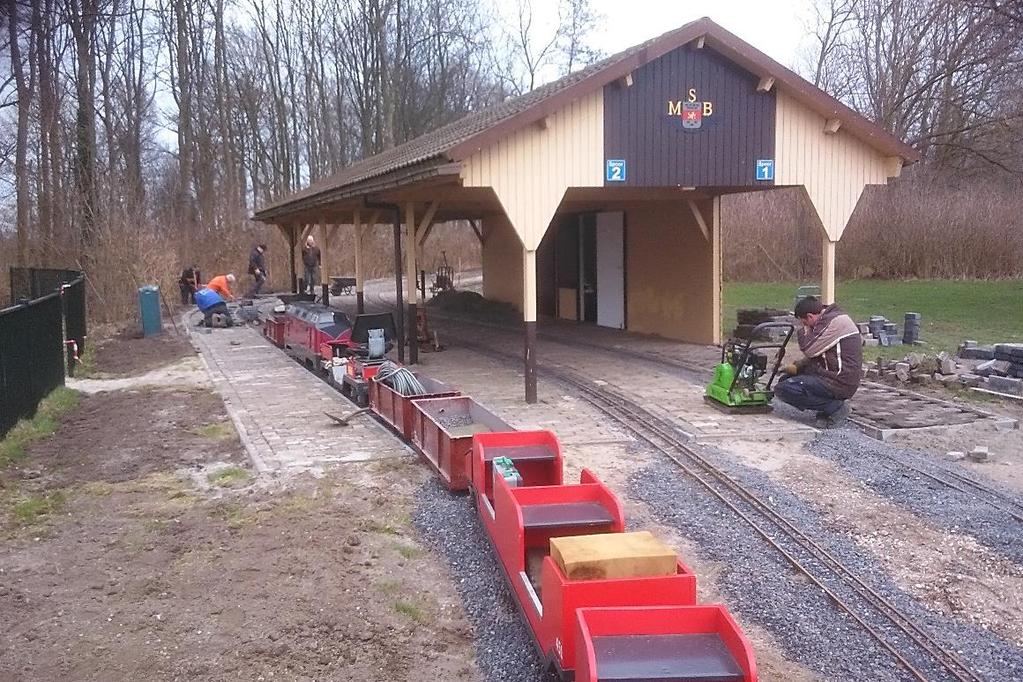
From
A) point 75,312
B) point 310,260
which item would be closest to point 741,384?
point 75,312

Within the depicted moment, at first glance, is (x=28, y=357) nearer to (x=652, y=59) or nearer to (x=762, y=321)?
(x=652, y=59)

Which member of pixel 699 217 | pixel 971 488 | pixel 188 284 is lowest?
pixel 971 488

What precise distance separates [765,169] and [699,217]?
342 cm

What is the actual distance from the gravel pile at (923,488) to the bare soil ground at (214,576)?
12.0 ft

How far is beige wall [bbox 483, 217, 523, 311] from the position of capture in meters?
23.1

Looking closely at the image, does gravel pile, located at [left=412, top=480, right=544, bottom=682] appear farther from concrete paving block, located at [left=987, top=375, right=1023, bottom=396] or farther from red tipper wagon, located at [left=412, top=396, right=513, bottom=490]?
concrete paving block, located at [left=987, top=375, right=1023, bottom=396]

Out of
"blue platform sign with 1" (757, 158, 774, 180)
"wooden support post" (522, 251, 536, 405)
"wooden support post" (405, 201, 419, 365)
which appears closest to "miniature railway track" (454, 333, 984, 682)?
"wooden support post" (522, 251, 536, 405)

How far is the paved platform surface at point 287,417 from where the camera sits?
8.32 meters

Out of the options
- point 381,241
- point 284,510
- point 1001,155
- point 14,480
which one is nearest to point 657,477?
point 284,510

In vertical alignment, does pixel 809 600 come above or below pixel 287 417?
below

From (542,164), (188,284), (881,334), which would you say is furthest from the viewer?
(188,284)

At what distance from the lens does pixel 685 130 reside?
11.3 metres

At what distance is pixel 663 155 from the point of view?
11.3m

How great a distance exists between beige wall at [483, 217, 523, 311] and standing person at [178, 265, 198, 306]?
844 centimetres
